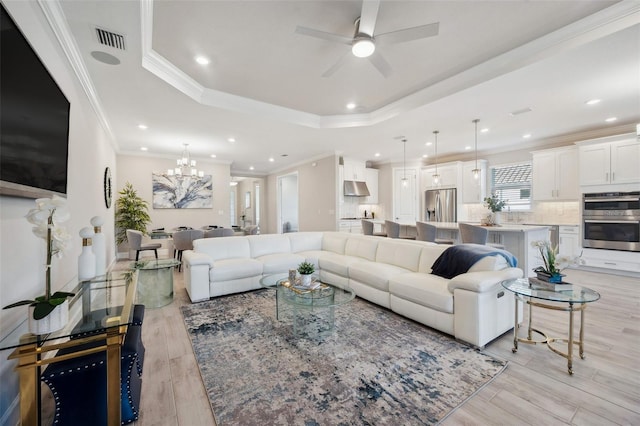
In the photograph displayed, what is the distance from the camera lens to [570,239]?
541 cm

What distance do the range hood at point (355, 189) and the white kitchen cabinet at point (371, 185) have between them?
41 centimetres

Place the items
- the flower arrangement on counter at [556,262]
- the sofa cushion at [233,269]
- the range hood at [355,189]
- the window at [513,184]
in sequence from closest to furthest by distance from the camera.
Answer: the flower arrangement on counter at [556,262] → the sofa cushion at [233,269] → the window at [513,184] → the range hood at [355,189]

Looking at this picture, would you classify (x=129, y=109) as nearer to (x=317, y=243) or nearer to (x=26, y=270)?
(x=26, y=270)

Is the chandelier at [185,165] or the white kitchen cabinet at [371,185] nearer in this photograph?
the chandelier at [185,165]

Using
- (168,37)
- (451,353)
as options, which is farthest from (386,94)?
(451,353)

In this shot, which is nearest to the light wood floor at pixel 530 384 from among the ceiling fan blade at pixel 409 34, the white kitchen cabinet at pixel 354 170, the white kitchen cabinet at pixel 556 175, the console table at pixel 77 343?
the console table at pixel 77 343

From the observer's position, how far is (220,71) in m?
3.27

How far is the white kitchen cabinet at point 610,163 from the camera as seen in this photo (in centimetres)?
462

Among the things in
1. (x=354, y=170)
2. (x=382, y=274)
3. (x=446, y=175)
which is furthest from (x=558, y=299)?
(x=354, y=170)

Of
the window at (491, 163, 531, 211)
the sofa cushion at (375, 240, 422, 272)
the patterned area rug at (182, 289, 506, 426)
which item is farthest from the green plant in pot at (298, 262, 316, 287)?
the window at (491, 163, 531, 211)

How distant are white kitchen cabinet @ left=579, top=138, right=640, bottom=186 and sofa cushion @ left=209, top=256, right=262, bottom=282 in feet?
21.1

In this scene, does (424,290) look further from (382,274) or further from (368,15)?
(368,15)

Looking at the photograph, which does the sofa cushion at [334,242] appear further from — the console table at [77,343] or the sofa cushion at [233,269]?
the console table at [77,343]

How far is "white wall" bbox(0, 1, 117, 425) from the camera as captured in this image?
1.43 metres
